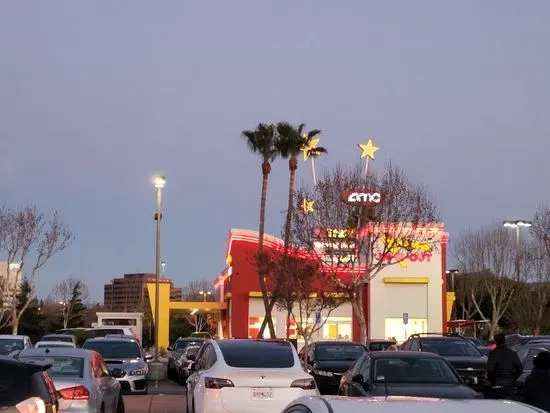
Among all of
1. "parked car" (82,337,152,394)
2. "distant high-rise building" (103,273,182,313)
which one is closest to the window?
"parked car" (82,337,152,394)

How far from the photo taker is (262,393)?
13602 millimetres

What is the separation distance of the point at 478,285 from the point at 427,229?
68.6 feet

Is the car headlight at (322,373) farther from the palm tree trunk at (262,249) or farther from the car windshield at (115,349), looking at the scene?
the palm tree trunk at (262,249)

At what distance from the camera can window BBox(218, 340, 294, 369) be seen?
14219 millimetres

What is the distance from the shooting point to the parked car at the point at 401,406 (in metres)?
4.55

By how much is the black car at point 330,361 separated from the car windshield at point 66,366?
9190 millimetres

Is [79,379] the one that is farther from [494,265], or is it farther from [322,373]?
[494,265]

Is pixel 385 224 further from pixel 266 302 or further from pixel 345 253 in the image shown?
pixel 266 302

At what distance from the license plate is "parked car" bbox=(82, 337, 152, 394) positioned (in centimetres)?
979

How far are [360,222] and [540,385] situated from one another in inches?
1266

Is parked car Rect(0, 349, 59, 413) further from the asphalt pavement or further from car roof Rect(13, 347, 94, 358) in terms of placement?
the asphalt pavement

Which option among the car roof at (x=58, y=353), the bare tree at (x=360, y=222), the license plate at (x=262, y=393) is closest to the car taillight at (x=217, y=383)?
the license plate at (x=262, y=393)

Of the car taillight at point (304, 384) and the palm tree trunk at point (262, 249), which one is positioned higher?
the palm tree trunk at point (262, 249)

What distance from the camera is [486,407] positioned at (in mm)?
4672
